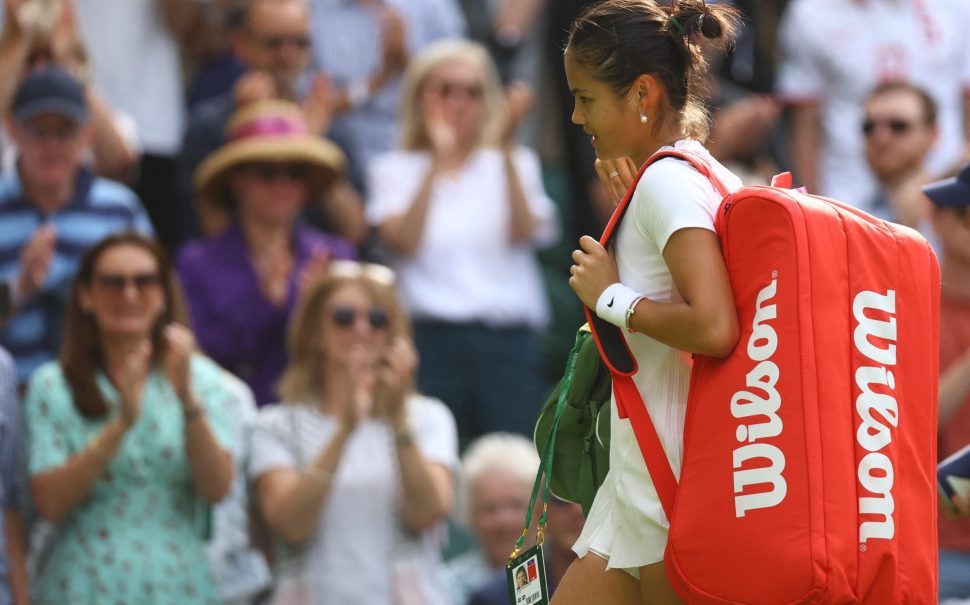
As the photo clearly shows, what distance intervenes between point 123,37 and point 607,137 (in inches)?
204

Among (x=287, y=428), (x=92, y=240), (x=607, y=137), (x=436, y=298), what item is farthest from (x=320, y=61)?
(x=607, y=137)

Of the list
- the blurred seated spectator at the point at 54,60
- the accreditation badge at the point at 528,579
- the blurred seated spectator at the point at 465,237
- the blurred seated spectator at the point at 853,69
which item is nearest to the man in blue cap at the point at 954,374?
the accreditation badge at the point at 528,579

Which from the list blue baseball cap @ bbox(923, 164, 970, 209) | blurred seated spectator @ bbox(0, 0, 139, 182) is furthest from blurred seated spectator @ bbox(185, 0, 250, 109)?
blue baseball cap @ bbox(923, 164, 970, 209)

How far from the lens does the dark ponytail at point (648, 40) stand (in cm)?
368

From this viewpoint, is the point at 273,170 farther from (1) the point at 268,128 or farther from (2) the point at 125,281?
(2) the point at 125,281

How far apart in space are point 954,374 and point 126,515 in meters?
2.74

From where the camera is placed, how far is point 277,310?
23.4ft

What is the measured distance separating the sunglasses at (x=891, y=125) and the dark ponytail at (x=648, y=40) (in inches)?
178

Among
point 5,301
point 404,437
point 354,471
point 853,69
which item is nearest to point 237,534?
point 354,471

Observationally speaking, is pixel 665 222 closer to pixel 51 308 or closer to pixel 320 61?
pixel 51 308

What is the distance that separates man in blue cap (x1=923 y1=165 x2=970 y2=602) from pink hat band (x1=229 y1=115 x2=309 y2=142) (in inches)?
113

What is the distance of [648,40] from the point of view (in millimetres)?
3684

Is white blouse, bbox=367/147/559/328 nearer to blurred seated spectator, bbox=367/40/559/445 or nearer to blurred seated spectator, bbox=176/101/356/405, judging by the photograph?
blurred seated spectator, bbox=367/40/559/445

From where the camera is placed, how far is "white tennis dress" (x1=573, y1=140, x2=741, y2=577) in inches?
138
